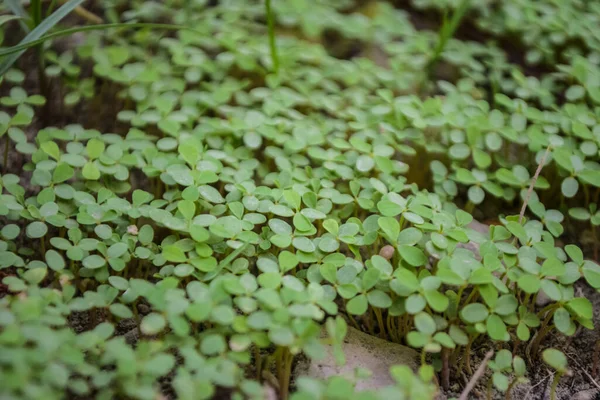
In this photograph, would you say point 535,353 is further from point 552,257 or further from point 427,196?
point 427,196

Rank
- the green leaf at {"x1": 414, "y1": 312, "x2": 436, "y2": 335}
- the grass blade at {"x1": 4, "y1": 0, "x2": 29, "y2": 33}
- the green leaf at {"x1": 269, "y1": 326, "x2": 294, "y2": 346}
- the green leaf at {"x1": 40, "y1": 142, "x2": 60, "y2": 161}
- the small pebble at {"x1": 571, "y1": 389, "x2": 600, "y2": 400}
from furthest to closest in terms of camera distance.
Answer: the grass blade at {"x1": 4, "y1": 0, "x2": 29, "y2": 33} < the green leaf at {"x1": 40, "y1": 142, "x2": 60, "y2": 161} < the small pebble at {"x1": 571, "y1": 389, "x2": 600, "y2": 400} < the green leaf at {"x1": 414, "y1": 312, "x2": 436, "y2": 335} < the green leaf at {"x1": 269, "y1": 326, "x2": 294, "y2": 346}

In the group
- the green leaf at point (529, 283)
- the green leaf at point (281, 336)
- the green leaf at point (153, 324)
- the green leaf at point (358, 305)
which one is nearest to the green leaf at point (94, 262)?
the green leaf at point (153, 324)

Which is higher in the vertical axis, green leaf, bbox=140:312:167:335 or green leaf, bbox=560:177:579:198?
green leaf, bbox=140:312:167:335

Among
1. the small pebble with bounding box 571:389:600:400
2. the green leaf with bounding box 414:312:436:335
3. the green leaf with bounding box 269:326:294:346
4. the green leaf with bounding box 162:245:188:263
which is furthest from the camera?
the small pebble with bounding box 571:389:600:400

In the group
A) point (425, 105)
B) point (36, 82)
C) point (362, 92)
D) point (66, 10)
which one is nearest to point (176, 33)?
point (36, 82)

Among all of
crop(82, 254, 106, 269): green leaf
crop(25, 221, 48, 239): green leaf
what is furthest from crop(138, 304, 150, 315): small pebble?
crop(25, 221, 48, 239): green leaf

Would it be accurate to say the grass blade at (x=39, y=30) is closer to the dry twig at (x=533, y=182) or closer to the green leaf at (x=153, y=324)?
the green leaf at (x=153, y=324)

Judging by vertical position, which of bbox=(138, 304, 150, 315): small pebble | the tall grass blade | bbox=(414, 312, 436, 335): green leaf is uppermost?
the tall grass blade

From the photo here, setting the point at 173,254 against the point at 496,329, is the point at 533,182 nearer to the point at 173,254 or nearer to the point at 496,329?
the point at 496,329

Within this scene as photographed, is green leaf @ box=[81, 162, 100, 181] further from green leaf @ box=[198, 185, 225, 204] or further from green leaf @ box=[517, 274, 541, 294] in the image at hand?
green leaf @ box=[517, 274, 541, 294]

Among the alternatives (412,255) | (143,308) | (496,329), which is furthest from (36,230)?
(496,329)
